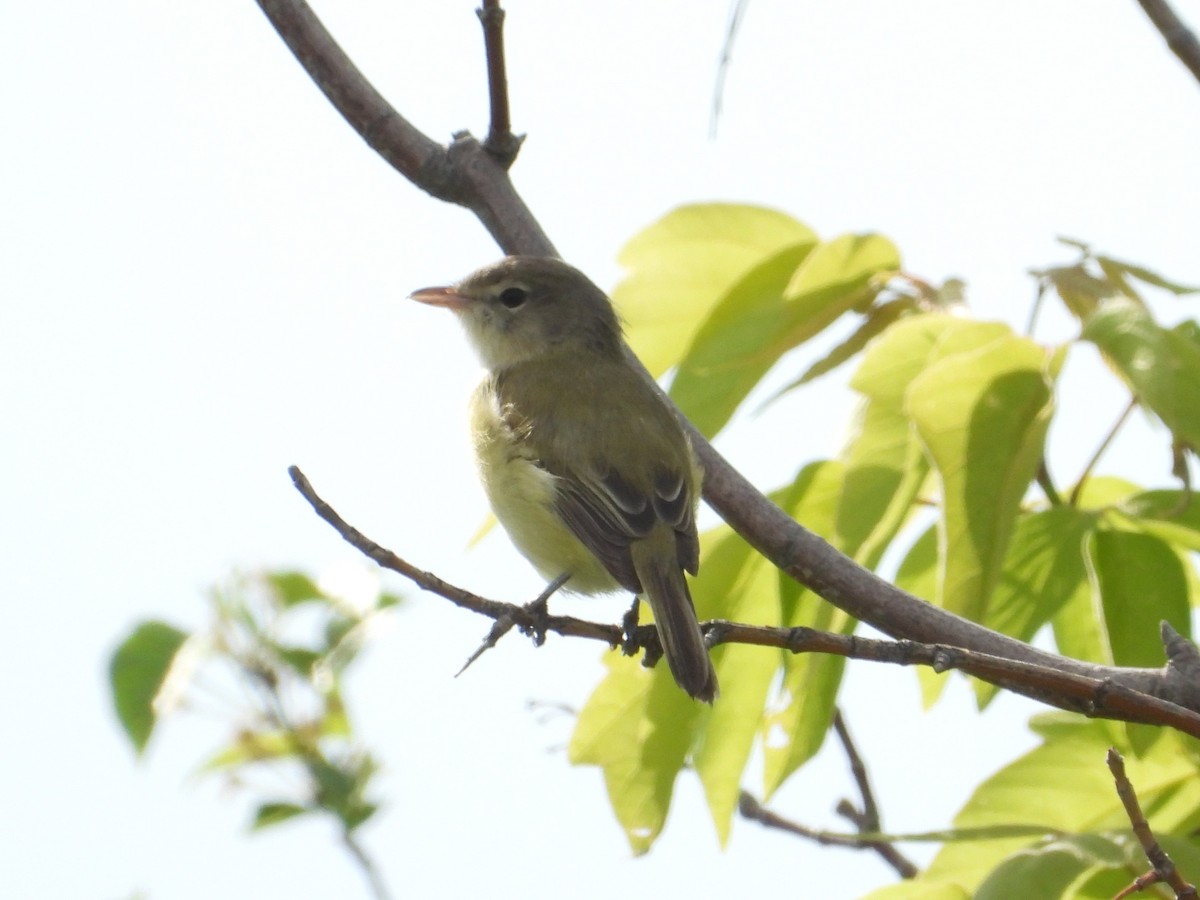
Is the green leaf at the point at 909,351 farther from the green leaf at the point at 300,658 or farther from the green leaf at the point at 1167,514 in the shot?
the green leaf at the point at 300,658

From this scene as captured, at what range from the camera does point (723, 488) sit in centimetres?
227

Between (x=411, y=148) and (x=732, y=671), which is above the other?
(x=411, y=148)

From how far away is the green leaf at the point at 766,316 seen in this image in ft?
8.20

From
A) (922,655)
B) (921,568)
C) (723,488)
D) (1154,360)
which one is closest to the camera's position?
(922,655)

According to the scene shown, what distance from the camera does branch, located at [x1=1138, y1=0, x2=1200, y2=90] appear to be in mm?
2209

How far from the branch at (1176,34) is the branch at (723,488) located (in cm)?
93

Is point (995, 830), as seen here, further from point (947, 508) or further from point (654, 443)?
point (654, 443)

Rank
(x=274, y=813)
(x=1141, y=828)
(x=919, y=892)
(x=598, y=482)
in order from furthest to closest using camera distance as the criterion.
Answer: (x=598, y=482) < (x=274, y=813) < (x=919, y=892) < (x=1141, y=828)

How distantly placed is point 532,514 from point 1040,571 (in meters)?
1.21

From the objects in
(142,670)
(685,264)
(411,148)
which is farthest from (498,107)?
(142,670)

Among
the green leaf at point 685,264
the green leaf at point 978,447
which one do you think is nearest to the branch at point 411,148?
the green leaf at point 685,264

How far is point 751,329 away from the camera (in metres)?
2.51

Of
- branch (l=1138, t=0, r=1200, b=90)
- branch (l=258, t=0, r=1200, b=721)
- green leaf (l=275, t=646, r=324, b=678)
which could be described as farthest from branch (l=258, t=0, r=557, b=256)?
branch (l=1138, t=0, r=1200, b=90)

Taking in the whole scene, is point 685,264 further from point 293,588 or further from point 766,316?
point 293,588
